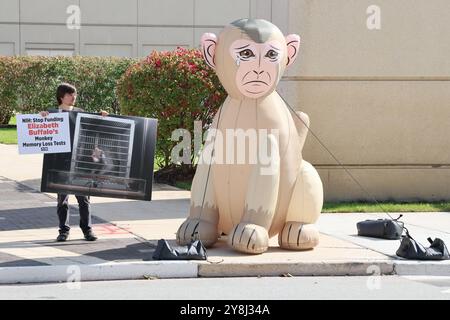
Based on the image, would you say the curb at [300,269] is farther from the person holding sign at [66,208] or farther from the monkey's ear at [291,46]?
the monkey's ear at [291,46]

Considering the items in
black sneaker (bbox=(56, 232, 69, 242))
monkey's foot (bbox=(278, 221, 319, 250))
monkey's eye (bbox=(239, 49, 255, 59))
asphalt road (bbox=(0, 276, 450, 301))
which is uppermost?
monkey's eye (bbox=(239, 49, 255, 59))

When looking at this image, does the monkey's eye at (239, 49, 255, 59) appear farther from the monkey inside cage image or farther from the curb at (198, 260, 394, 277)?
the curb at (198, 260, 394, 277)

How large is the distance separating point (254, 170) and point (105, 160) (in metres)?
1.83

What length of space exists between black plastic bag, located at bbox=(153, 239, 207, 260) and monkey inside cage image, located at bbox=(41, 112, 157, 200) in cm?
125

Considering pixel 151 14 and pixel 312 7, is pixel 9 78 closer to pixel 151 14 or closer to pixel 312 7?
pixel 151 14

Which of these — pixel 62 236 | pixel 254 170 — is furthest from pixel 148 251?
pixel 254 170

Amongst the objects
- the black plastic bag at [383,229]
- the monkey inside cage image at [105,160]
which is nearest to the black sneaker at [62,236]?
the monkey inside cage image at [105,160]

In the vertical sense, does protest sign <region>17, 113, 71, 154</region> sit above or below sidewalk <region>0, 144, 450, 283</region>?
above

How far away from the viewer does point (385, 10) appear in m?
13.8

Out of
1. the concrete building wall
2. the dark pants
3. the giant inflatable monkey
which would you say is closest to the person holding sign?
the dark pants

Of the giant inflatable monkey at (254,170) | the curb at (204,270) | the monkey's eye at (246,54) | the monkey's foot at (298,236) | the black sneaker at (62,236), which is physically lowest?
the curb at (204,270)

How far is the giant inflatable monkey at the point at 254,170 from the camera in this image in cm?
910

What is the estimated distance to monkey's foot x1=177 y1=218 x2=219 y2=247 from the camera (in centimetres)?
927

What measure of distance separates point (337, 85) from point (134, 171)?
490 centimetres
